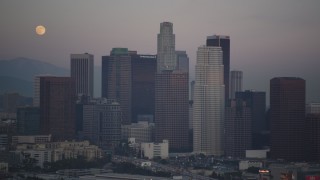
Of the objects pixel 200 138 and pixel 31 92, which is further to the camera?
pixel 200 138

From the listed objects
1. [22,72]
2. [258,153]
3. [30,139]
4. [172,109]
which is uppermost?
[22,72]

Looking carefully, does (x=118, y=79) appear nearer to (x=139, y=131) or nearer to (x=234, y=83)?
(x=139, y=131)

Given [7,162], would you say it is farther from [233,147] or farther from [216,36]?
[216,36]

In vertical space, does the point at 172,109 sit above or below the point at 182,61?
below

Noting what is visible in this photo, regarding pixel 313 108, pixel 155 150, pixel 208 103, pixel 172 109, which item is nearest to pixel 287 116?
pixel 313 108

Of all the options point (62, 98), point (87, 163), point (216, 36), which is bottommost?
point (87, 163)

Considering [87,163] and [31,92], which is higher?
[31,92]

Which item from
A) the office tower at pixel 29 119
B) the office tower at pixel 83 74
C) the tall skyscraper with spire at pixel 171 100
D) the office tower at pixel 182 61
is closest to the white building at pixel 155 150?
the tall skyscraper with spire at pixel 171 100

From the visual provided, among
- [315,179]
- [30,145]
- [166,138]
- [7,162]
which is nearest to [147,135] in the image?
[166,138]
